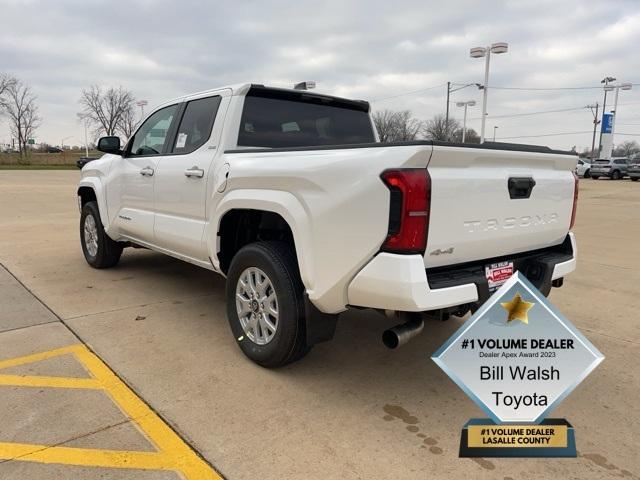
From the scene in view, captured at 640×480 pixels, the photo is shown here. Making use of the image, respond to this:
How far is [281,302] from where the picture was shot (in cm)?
304

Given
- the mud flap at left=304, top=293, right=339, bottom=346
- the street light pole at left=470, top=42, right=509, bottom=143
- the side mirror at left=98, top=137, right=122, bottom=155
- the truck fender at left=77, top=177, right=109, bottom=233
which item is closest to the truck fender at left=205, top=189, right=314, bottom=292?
the mud flap at left=304, top=293, right=339, bottom=346

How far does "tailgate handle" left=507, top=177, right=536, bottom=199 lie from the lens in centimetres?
289

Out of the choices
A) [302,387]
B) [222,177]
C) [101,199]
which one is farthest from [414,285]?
[101,199]

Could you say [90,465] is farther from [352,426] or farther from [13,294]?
[13,294]

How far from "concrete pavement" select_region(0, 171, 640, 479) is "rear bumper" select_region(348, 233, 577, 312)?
71 centimetres

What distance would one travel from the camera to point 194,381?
3188 millimetres

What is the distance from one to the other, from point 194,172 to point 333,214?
169cm

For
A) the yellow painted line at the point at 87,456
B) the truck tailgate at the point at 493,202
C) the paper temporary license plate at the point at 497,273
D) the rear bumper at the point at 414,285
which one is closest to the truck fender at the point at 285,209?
the rear bumper at the point at 414,285

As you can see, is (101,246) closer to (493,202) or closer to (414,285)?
(414,285)

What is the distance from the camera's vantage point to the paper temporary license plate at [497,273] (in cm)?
287

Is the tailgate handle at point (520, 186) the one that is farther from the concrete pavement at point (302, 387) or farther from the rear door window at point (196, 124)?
the rear door window at point (196, 124)

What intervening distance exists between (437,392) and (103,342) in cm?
249

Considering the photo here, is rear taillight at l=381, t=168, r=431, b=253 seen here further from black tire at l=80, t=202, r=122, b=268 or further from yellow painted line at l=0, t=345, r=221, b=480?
black tire at l=80, t=202, r=122, b=268

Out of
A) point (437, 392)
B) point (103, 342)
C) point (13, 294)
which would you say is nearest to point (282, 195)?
point (437, 392)
